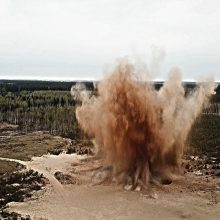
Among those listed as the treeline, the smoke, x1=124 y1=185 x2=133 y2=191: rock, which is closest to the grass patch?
the smoke

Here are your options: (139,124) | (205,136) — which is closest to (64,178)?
(139,124)

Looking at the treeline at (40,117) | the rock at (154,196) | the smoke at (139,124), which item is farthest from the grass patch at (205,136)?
the rock at (154,196)

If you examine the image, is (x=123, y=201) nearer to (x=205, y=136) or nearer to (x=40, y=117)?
(x=205, y=136)

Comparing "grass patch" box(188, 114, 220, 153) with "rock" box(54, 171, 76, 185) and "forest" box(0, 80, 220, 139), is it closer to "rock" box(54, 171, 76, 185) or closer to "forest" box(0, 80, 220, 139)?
"forest" box(0, 80, 220, 139)

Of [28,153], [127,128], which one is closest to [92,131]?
[127,128]

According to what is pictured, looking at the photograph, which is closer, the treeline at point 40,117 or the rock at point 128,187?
the rock at point 128,187

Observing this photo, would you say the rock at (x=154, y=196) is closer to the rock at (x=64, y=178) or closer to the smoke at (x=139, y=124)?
the smoke at (x=139, y=124)
